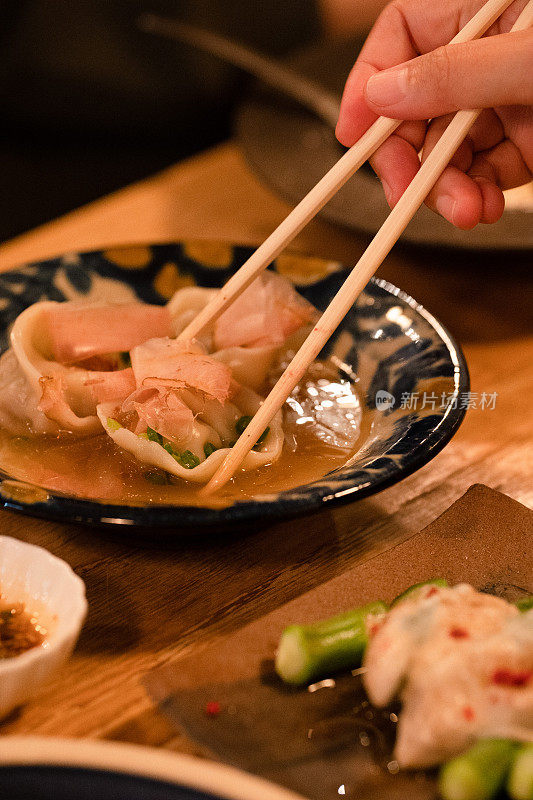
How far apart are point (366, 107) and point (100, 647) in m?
0.98

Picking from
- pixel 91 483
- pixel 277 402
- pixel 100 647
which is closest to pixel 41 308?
pixel 91 483

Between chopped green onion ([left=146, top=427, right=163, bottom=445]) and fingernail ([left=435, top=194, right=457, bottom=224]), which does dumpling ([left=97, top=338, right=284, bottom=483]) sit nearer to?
chopped green onion ([left=146, top=427, right=163, bottom=445])

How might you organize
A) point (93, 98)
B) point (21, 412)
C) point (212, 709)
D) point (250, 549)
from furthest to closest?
point (93, 98)
point (21, 412)
point (250, 549)
point (212, 709)

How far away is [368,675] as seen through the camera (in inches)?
30.9

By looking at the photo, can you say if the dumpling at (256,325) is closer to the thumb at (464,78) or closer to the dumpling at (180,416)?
the dumpling at (180,416)

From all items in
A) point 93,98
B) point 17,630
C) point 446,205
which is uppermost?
point 93,98

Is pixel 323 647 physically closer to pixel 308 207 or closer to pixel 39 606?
pixel 39 606

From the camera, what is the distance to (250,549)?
1.13 m

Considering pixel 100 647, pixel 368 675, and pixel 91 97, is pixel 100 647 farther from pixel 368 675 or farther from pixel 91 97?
pixel 91 97

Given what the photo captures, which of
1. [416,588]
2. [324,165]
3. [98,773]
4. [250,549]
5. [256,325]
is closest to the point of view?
[98,773]

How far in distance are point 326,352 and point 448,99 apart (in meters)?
0.47

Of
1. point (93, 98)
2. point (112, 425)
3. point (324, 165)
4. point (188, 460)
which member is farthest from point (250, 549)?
point (93, 98)

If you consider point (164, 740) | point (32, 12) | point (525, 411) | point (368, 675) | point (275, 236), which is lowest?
point (164, 740)

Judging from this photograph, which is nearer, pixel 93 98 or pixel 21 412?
pixel 21 412
